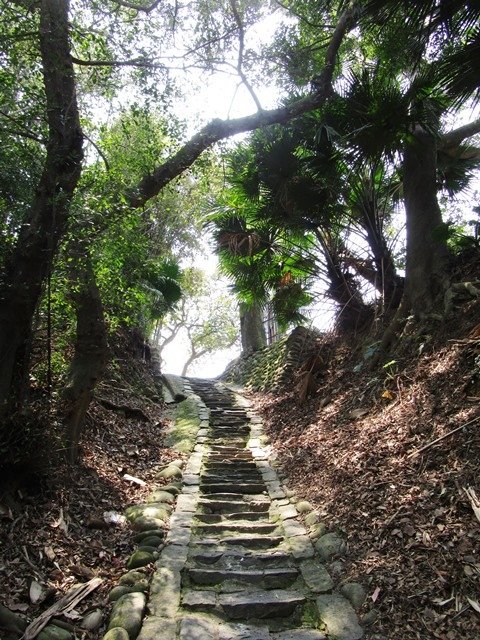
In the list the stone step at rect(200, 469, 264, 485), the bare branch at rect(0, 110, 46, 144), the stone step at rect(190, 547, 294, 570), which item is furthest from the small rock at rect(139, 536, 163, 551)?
the bare branch at rect(0, 110, 46, 144)

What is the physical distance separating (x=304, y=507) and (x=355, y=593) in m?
1.63

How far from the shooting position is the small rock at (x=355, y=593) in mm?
3324

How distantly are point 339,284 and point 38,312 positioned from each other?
17.3 feet

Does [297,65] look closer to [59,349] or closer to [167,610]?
[59,349]

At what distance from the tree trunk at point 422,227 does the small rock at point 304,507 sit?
9.75 feet

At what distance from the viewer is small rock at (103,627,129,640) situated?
2992mm

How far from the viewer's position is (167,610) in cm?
343

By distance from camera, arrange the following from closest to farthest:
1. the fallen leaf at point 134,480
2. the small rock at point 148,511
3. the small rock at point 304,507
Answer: the small rock at point 148,511 < the small rock at point 304,507 < the fallen leaf at point 134,480

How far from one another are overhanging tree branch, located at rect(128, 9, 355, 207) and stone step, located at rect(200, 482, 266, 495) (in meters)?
3.54

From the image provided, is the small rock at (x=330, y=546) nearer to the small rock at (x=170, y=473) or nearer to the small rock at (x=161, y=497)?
the small rock at (x=161, y=497)

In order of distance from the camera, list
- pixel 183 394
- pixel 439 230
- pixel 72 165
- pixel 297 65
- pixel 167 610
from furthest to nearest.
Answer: pixel 183 394, pixel 297 65, pixel 439 230, pixel 72 165, pixel 167 610

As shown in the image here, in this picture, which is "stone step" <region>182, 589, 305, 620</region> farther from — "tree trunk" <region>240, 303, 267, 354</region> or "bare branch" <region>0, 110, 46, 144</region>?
"tree trunk" <region>240, 303, 267, 354</region>

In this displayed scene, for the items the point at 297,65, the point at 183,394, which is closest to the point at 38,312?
the point at 297,65

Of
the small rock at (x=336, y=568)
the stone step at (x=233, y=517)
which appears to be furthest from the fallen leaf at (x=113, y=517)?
the small rock at (x=336, y=568)
